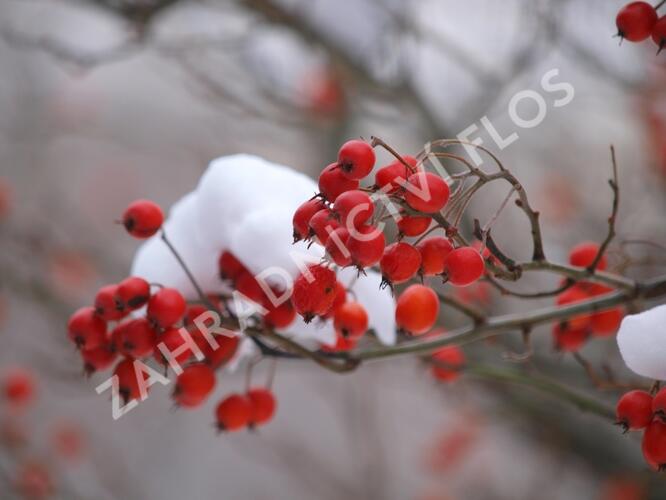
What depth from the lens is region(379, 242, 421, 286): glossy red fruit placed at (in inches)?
13.8

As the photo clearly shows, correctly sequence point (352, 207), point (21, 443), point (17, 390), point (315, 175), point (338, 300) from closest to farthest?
Result: point (352, 207) → point (338, 300) → point (17, 390) → point (21, 443) → point (315, 175)

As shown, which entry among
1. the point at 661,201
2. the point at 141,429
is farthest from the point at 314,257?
the point at 141,429

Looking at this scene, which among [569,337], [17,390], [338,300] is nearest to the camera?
[338,300]

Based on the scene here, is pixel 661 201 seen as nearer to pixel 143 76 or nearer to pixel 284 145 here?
pixel 284 145

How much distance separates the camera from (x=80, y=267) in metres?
1.53

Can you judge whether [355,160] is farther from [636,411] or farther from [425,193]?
[636,411]

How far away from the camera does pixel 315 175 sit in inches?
56.4

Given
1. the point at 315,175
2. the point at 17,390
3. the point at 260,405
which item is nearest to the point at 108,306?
the point at 260,405

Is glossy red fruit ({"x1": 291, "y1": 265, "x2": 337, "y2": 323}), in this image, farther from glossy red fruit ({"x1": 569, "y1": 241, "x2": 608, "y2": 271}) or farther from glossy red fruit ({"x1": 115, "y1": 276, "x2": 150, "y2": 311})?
glossy red fruit ({"x1": 569, "y1": 241, "x2": 608, "y2": 271})

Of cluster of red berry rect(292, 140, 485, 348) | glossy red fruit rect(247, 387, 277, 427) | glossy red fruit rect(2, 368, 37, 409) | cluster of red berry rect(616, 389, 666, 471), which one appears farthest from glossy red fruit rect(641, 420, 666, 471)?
glossy red fruit rect(2, 368, 37, 409)

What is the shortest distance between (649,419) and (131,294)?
29 centimetres

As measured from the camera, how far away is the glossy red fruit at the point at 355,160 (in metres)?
0.34

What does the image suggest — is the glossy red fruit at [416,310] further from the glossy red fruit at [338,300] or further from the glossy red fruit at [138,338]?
the glossy red fruit at [138,338]

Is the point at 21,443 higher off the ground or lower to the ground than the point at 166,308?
lower
